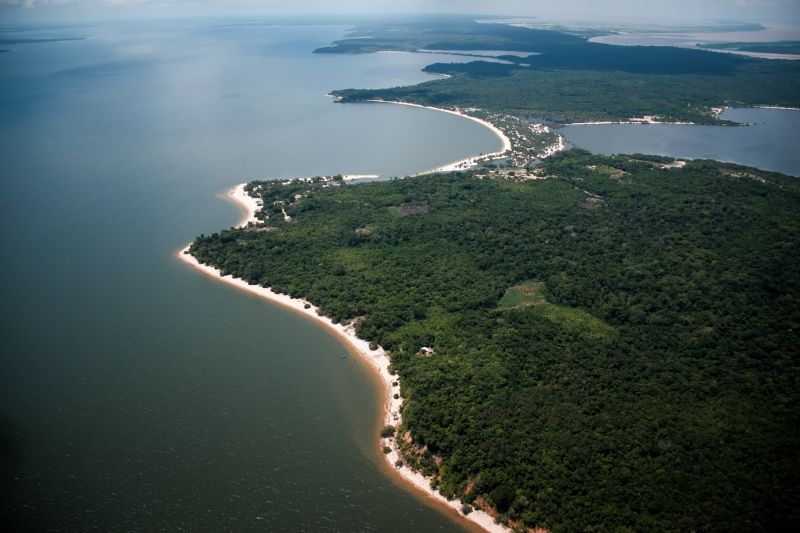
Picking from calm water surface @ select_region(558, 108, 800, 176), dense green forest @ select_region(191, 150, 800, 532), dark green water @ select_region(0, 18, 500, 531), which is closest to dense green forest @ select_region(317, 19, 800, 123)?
calm water surface @ select_region(558, 108, 800, 176)

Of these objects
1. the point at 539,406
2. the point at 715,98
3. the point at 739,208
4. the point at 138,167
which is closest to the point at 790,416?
the point at 539,406

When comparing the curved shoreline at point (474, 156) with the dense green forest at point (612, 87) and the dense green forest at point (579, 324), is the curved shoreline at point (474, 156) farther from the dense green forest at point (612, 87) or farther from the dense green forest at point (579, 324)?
the dense green forest at point (579, 324)

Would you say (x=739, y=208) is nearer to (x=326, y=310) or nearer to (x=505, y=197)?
(x=505, y=197)

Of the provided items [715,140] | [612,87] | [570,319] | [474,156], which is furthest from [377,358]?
[612,87]

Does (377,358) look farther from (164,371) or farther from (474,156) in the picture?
(474,156)

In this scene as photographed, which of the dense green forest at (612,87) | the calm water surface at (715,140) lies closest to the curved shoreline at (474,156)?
the dense green forest at (612,87)

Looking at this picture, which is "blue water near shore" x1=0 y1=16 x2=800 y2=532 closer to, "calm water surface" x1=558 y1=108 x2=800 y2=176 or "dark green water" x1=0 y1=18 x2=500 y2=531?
"dark green water" x1=0 y1=18 x2=500 y2=531
